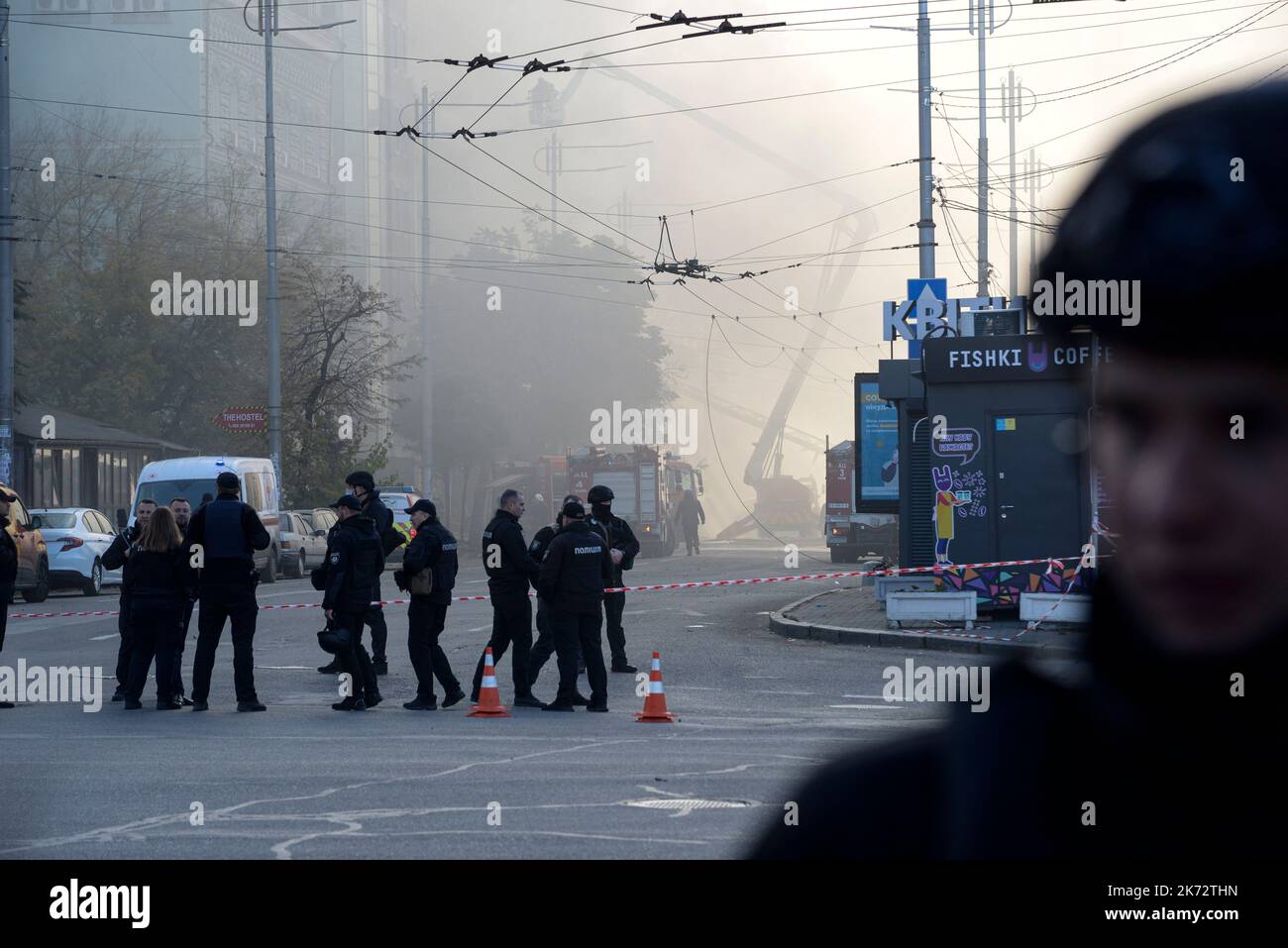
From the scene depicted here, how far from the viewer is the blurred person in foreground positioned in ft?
3.02

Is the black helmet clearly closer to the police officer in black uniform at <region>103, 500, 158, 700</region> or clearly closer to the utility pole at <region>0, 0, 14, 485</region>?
the police officer in black uniform at <region>103, 500, 158, 700</region>

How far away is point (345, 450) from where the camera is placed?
→ 45.6 m

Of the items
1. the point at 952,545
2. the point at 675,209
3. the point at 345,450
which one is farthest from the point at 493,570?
the point at 675,209

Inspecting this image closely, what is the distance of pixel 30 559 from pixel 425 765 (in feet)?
60.1

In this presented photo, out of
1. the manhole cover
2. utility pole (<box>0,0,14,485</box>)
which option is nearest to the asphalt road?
the manhole cover

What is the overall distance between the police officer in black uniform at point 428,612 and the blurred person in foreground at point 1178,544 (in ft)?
42.2

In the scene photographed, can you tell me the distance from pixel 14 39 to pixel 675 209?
4310cm

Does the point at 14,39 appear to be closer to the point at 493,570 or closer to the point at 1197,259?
the point at 493,570

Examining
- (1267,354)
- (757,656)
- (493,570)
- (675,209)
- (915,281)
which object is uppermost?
(675,209)

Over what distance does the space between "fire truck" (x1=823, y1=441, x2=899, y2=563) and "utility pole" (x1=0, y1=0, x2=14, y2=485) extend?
20.6 m

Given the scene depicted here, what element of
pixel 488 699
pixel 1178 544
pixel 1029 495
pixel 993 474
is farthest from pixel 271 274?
pixel 1178 544

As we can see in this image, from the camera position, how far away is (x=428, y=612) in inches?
551
